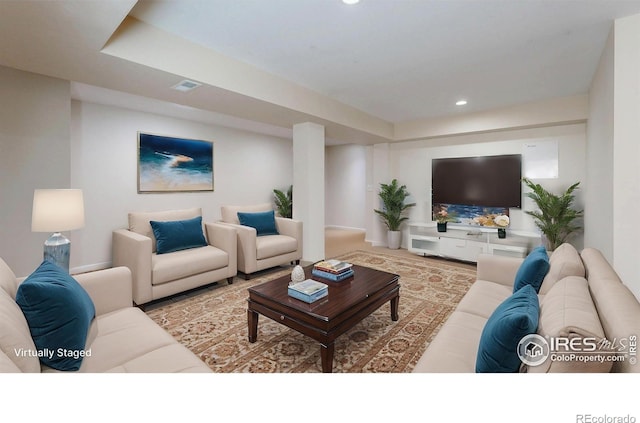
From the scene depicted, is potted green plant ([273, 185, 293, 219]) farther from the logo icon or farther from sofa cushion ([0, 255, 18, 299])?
the logo icon

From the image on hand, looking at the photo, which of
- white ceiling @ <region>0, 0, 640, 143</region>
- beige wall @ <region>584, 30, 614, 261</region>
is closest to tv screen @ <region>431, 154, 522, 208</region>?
beige wall @ <region>584, 30, 614, 261</region>

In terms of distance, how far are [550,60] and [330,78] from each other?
2158mm

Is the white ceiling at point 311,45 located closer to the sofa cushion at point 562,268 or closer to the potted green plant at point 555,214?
the potted green plant at point 555,214

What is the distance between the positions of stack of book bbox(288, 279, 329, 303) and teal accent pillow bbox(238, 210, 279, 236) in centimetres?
206

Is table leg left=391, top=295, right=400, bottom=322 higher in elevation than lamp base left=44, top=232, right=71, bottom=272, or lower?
lower

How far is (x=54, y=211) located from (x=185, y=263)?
3.79ft

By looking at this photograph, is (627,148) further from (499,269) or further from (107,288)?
(107,288)

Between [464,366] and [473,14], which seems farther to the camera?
[473,14]

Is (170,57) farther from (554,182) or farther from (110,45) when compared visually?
(554,182)

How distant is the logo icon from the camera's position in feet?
2.82
